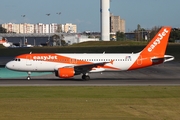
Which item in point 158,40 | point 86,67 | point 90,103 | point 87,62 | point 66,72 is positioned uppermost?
point 158,40

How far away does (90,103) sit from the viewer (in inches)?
1091

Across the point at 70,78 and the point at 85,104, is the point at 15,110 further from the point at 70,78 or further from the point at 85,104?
the point at 70,78

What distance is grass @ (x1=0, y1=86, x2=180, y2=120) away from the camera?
77.5 feet

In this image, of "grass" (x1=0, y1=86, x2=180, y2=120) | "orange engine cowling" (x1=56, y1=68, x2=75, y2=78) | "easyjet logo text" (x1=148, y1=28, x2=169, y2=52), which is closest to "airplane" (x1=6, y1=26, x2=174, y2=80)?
"easyjet logo text" (x1=148, y1=28, x2=169, y2=52)

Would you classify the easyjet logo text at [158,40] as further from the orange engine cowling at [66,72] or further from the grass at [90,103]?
the grass at [90,103]

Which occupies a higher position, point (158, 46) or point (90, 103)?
point (158, 46)

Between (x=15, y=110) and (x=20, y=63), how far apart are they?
2071 centimetres

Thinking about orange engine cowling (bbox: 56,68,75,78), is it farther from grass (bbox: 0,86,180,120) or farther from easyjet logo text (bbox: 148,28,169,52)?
easyjet logo text (bbox: 148,28,169,52)

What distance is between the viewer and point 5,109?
25484 millimetres

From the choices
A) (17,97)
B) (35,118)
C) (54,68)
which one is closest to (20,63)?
(54,68)

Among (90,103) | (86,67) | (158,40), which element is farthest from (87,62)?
(90,103)

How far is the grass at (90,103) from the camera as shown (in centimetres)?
2361

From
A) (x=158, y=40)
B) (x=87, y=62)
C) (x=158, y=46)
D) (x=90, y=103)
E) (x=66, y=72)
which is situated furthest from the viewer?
(x=158, y=40)

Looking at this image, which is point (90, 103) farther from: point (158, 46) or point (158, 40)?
point (158, 40)
